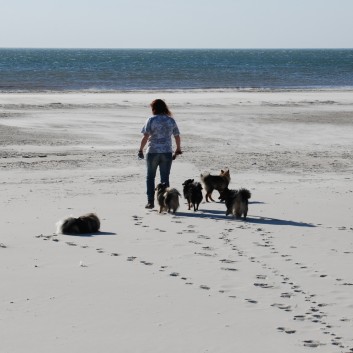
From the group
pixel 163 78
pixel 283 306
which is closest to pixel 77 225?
pixel 283 306

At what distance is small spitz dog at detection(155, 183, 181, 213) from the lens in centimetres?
1266

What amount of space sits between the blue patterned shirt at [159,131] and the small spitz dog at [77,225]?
7.78 ft

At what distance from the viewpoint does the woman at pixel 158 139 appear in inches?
514

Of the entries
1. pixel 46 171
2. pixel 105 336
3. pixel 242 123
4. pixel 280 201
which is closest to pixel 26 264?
pixel 105 336

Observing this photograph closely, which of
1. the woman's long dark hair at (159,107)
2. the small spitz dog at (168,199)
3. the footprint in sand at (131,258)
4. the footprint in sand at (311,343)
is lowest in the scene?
the footprint in sand at (131,258)

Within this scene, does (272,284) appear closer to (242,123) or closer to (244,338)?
(244,338)

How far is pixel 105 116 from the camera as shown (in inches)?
1173

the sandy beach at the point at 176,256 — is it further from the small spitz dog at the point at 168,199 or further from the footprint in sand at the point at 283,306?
the small spitz dog at the point at 168,199

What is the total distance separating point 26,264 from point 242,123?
1933 centimetres

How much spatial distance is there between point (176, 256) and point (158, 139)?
3.77 m

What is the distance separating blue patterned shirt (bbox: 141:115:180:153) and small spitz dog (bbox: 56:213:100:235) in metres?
2.37

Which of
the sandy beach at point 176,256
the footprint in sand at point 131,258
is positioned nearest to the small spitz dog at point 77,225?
the sandy beach at point 176,256

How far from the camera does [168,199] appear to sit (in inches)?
499

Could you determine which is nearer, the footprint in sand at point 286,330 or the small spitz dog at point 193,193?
the footprint in sand at point 286,330
